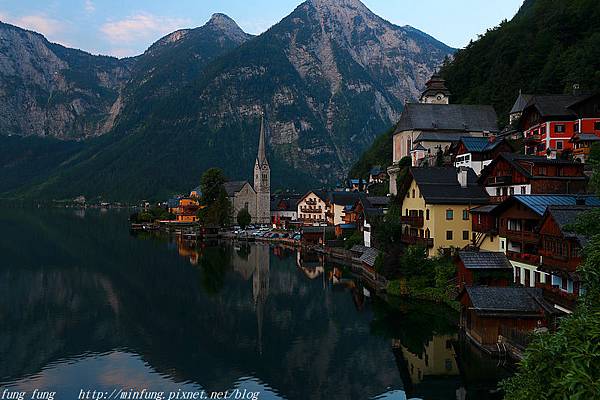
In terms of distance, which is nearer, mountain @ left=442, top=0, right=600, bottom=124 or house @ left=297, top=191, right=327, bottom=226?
mountain @ left=442, top=0, right=600, bottom=124

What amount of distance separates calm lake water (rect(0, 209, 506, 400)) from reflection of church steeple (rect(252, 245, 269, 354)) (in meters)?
0.17

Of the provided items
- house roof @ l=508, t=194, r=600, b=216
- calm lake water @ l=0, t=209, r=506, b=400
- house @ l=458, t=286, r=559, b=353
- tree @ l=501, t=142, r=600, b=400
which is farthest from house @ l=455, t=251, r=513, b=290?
tree @ l=501, t=142, r=600, b=400

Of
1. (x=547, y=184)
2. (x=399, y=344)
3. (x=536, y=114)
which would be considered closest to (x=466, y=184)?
(x=547, y=184)

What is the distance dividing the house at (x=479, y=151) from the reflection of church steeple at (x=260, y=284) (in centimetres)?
2320

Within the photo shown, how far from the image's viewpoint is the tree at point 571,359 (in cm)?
1045

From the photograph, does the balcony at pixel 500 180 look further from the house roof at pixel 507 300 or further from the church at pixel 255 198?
the church at pixel 255 198

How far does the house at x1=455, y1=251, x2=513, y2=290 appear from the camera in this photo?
127 ft

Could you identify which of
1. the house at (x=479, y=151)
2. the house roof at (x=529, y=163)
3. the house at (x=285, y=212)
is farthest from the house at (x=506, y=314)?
the house at (x=285, y=212)

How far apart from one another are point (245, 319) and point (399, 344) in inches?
502

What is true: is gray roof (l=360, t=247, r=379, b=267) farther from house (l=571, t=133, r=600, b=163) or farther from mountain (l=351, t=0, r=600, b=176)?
mountain (l=351, t=0, r=600, b=176)

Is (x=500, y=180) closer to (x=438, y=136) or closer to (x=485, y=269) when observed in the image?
(x=485, y=269)

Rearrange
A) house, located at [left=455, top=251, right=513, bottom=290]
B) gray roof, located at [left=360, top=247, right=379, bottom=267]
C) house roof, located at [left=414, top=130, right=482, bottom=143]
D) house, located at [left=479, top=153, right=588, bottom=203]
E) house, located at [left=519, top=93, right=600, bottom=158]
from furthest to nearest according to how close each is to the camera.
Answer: house roof, located at [left=414, top=130, right=482, bottom=143], gray roof, located at [left=360, top=247, right=379, bottom=267], house, located at [left=519, top=93, right=600, bottom=158], house, located at [left=479, top=153, right=588, bottom=203], house, located at [left=455, top=251, right=513, bottom=290]

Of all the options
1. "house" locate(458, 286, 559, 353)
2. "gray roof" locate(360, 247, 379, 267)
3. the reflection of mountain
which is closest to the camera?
"house" locate(458, 286, 559, 353)

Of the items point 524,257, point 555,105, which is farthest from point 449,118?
point 524,257
